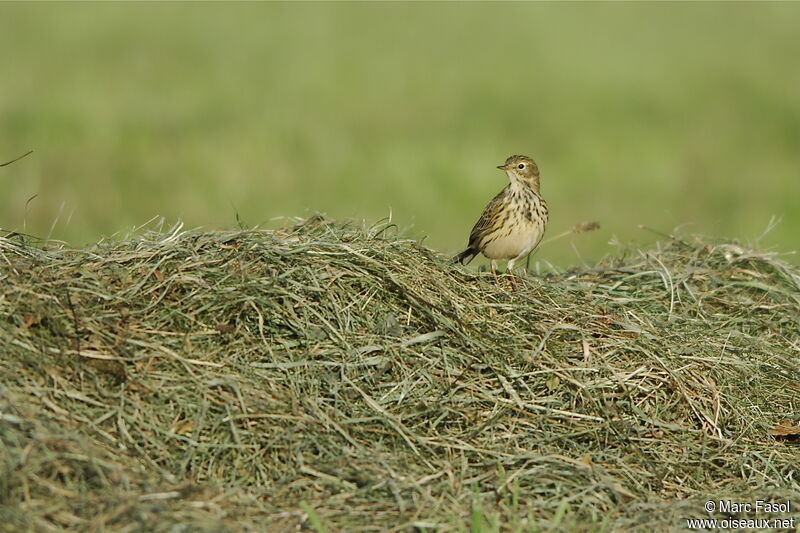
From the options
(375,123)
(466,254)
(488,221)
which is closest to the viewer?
(488,221)

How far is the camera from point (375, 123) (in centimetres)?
1416

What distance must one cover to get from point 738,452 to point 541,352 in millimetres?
1011

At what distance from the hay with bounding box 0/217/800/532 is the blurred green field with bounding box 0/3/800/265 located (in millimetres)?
4025

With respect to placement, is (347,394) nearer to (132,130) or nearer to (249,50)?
(132,130)

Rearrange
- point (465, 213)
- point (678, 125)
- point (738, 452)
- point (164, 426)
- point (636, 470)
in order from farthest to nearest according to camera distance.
Answer: point (678, 125)
point (465, 213)
point (738, 452)
point (636, 470)
point (164, 426)

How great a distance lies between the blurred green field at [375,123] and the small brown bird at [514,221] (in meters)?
2.43

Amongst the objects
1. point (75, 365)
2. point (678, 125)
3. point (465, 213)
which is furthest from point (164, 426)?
point (678, 125)

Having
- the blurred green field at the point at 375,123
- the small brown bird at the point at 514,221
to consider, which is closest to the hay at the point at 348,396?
the small brown bird at the point at 514,221

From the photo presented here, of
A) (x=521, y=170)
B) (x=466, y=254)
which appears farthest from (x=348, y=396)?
(x=521, y=170)

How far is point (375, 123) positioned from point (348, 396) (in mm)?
9827

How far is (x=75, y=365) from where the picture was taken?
442 cm

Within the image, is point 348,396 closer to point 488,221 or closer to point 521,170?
point 488,221

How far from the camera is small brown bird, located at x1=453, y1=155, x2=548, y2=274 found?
6.66 meters

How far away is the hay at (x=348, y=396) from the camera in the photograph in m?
4.04
